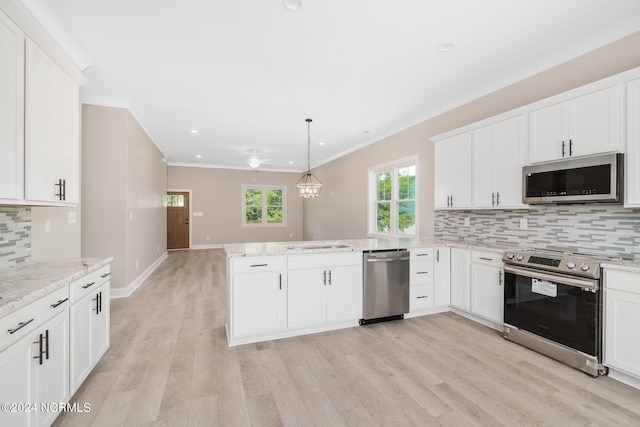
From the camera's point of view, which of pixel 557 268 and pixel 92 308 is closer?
pixel 92 308

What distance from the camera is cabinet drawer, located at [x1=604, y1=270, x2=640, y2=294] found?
6.69ft

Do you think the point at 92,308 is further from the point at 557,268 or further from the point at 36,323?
the point at 557,268

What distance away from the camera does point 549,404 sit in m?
1.90

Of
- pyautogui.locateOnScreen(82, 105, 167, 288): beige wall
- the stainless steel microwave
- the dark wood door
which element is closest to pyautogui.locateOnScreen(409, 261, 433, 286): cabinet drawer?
the stainless steel microwave

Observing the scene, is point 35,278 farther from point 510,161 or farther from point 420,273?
Answer: point 510,161

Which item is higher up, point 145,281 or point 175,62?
point 175,62

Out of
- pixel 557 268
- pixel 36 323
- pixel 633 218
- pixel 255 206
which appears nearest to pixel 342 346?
pixel 557 268

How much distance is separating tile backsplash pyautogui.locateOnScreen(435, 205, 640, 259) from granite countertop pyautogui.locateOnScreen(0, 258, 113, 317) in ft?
13.3

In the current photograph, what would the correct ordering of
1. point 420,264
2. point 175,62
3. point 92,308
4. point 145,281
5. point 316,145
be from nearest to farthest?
point 92,308
point 175,62
point 420,264
point 145,281
point 316,145

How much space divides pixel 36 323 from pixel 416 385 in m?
2.36

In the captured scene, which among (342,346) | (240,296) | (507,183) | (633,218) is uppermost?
(507,183)

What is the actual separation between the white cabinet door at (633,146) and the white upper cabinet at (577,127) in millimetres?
74

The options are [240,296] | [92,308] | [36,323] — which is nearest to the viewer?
[36,323]

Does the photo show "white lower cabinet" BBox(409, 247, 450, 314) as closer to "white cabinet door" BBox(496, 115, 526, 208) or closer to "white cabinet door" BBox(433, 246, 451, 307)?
"white cabinet door" BBox(433, 246, 451, 307)
